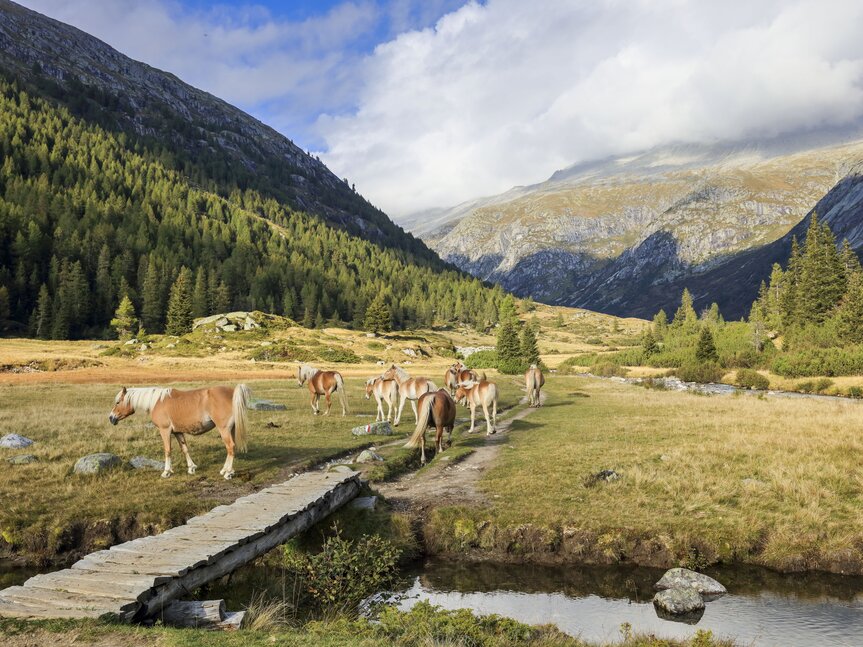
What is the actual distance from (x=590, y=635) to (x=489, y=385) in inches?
767

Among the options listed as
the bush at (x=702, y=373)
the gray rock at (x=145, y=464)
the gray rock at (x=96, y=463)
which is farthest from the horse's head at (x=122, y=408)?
the bush at (x=702, y=373)

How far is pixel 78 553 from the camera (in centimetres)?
1332

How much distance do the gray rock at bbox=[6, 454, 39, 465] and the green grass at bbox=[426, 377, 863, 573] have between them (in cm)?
1530

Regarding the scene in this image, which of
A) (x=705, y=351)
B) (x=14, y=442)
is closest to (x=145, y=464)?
(x=14, y=442)

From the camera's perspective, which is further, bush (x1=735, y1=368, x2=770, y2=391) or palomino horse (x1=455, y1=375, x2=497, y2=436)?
bush (x1=735, y1=368, x2=770, y2=391)

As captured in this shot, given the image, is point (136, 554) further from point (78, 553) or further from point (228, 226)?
point (228, 226)

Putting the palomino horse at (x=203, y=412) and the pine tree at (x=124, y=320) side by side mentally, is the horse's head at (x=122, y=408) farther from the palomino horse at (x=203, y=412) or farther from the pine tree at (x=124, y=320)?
the pine tree at (x=124, y=320)

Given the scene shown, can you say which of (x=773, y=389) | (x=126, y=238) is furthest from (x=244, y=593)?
(x=126, y=238)

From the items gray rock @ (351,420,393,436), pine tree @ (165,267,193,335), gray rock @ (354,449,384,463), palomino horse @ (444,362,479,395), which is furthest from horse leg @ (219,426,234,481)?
pine tree @ (165,267,193,335)

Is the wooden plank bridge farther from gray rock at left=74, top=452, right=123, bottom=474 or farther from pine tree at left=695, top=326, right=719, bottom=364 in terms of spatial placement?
Answer: pine tree at left=695, top=326, right=719, bottom=364

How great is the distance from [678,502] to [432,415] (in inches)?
384

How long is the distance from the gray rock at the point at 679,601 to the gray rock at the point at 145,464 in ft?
55.3

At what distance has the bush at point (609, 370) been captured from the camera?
3683 inches

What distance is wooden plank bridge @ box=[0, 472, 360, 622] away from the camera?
773cm
